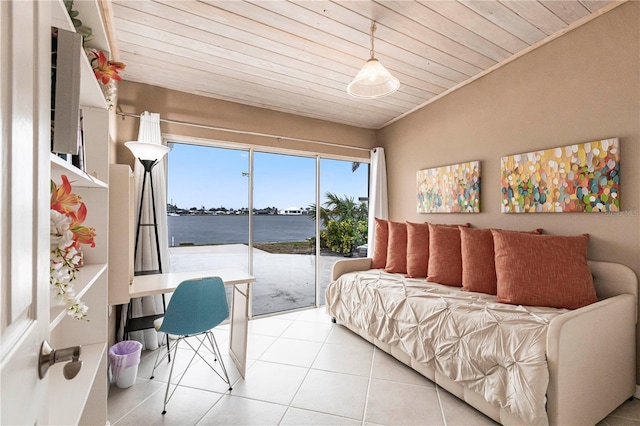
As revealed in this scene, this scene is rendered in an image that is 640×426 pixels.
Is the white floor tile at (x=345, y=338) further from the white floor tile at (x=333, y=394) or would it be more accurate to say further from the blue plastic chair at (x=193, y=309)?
the blue plastic chair at (x=193, y=309)

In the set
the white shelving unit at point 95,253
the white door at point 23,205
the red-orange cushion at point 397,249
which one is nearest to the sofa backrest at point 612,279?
the red-orange cushion at point 397,249

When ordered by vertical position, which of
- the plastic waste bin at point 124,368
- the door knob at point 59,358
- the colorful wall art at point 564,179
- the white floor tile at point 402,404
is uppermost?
the colorful wall art at point 564,179

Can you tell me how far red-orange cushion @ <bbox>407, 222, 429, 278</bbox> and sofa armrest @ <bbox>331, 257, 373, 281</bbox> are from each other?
574 mm

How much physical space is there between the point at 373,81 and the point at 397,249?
188 centimetres

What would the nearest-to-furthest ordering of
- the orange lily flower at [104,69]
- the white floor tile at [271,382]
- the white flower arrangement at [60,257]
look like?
the white flower arrangement at [60,257]
the orange lily flower at [104,69]
the white floor tile at [271,382]

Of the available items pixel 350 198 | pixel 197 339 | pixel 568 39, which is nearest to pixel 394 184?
pixel 350 198

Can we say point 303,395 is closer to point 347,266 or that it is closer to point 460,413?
point 460,413

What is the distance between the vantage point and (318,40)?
7.53 ft

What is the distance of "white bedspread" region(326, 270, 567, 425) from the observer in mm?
1557

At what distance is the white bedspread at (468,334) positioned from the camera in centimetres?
156

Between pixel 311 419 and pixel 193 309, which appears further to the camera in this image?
pixel 193 309

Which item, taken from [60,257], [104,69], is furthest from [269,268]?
[60,257]

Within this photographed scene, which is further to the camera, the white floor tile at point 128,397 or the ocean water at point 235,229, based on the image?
the ocean water at point 235,229

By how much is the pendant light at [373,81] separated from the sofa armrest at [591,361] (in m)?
1.79
